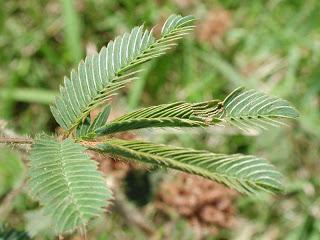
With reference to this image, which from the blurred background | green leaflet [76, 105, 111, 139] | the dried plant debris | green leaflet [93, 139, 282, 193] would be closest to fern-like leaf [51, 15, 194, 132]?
green leaflet [76, 105, 111, 139]

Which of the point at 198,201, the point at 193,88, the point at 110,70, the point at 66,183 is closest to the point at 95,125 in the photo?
the point at 110,70

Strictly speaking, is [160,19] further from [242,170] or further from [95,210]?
[95,210]

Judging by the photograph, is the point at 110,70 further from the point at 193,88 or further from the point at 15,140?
the point at 193,88


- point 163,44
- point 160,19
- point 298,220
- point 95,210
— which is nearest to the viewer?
point 95,210

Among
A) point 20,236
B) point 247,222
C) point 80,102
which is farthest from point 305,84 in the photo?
point 80,102

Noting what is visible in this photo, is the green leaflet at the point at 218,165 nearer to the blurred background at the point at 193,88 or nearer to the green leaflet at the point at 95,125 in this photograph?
the green leaflet at the point at 95,125

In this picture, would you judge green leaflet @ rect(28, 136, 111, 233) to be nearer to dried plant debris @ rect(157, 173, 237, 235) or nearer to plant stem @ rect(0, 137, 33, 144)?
plant stem @ rect(0, 137, 33, 144)

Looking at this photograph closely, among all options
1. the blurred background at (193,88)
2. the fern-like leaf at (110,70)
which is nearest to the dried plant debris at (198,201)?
the blurred background at (193,88)
